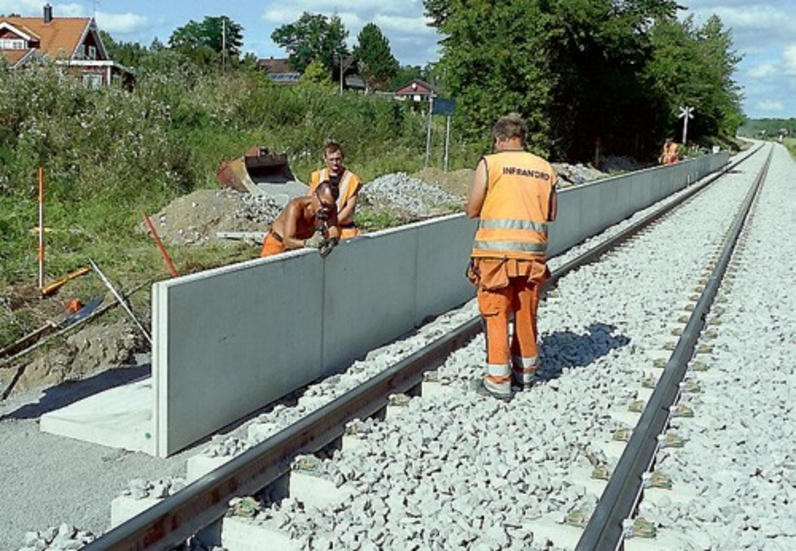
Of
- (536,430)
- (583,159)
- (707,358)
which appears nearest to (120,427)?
(536,430)

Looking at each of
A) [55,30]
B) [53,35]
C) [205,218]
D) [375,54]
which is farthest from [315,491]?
[375,54]

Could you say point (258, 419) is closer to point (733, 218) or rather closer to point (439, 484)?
point (439, 484)

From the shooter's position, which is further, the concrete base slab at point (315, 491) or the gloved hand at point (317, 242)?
the gloved hand at point (317, 242)

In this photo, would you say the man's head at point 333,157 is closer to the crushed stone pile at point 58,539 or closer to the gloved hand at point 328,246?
the gloved hand at point 328,246

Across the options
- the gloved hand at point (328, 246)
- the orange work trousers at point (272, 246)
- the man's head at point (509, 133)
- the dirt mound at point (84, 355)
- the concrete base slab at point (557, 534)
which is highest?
the man's head at point (509, 133)

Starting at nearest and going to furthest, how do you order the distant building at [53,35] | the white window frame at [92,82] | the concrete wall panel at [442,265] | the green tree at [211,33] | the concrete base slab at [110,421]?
the concrete base slab at [110,421] < the concrete wall panel at [442,265] < the white window frame at [92,82] < the distant building at [53,35] < the green tree at [211,33]

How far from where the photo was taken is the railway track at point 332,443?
164 inches

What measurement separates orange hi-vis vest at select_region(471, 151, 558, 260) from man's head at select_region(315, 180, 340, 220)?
186cm

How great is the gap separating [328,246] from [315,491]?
2845 mm

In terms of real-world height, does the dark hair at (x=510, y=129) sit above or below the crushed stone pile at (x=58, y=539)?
above

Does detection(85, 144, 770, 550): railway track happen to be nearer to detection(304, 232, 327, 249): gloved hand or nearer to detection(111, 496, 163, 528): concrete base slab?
detection(111, 496, 163, 528): concrete base slab

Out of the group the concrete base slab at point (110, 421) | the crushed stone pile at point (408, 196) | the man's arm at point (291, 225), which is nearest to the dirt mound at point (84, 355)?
the concrete base slab at point (110, 421)

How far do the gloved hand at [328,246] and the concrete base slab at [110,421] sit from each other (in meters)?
1.74

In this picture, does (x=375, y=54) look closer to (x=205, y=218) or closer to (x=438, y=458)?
(x=205, y=218)
